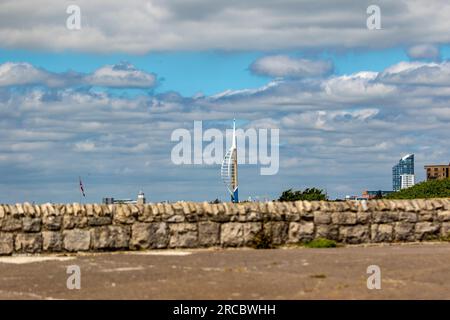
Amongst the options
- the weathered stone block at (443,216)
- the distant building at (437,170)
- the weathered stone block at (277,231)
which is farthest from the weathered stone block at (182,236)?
the distant building at (437,170)

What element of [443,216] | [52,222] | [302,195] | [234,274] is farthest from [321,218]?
[302,195]

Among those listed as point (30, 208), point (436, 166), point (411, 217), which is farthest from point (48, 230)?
point (436, 166)

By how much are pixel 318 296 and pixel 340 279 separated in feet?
4.22

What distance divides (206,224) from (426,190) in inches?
1376

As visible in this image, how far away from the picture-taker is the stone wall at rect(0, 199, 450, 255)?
15.6 metres

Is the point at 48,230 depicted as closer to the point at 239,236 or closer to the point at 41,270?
the point at 41,270

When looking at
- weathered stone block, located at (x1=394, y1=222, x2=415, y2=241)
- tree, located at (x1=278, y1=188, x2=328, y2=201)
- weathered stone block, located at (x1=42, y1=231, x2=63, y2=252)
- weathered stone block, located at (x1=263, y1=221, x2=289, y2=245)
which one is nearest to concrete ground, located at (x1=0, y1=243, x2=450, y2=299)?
weathered stone block, located at (x1=42, y1=231, x2=63, y2=252)

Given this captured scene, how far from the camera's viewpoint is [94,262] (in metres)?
14.0

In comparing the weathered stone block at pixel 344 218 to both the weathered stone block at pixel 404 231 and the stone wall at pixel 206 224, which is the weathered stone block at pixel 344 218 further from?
the weathered stone block at pixel 404 231

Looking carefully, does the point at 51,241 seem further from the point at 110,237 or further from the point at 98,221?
the point at 110,237

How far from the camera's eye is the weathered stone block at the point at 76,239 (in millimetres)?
15664

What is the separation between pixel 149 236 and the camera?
16.1m

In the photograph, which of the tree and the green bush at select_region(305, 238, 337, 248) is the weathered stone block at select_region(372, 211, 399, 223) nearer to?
the green bush at select_region(305, 238, 337, 248)

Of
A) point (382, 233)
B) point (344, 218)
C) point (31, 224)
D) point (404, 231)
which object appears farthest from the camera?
point (404, 231)
